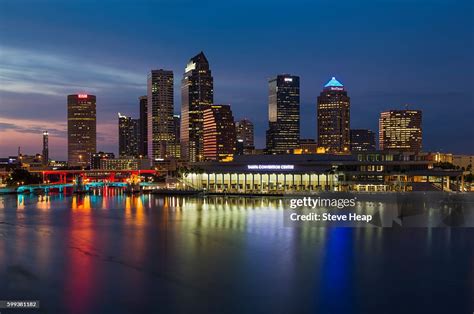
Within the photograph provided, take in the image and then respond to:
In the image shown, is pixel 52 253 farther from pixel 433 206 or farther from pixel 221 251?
pixel 433 206

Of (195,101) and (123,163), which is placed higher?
(195,101)

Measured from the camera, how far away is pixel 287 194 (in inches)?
2997

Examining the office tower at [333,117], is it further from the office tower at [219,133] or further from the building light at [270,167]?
the building light at [270,167]

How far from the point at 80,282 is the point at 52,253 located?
7962mm

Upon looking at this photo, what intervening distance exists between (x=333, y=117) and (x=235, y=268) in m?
151

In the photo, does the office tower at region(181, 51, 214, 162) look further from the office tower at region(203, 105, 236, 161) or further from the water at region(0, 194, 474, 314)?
the water at region(0, 194, 474, 314)

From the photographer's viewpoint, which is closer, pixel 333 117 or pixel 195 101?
pixel 333 117
